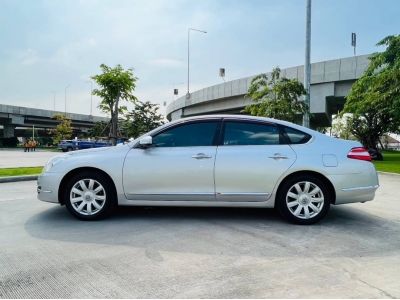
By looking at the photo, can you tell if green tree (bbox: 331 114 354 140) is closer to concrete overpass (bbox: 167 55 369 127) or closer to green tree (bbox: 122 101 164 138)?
concrete overpass (bbox: 167 55 369 127)

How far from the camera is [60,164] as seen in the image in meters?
5.30

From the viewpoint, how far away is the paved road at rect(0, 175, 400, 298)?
303cm

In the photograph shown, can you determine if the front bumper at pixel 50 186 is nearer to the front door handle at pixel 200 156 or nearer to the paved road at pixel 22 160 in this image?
the front door handle at pixel 200 156

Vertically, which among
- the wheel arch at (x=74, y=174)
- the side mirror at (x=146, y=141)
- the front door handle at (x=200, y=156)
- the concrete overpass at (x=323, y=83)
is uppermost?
the concrete overpass at (x=323, y=83)

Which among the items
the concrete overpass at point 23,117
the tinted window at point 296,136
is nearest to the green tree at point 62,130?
the concrete overpass at point 23,117

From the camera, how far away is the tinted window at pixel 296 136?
527 cm

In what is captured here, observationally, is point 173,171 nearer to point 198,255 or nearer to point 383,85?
point 198,255

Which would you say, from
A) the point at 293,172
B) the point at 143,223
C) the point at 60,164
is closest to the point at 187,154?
the point at 143,223

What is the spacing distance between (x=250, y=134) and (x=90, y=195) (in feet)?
8.11

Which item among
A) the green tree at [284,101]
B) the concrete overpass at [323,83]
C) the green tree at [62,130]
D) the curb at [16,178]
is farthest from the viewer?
the green tree at [62,130]

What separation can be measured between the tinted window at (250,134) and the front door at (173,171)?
23cm

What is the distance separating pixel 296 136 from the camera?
17.4 feet

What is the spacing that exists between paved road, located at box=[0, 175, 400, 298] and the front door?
422mm

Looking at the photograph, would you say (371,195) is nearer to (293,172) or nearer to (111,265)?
(293,172)
